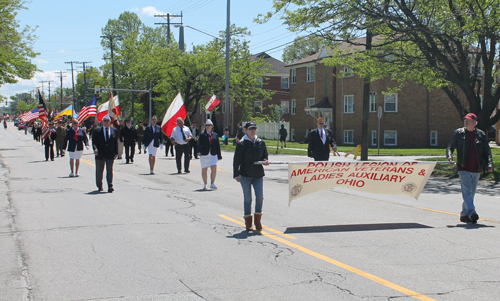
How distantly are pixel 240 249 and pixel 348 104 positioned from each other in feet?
129

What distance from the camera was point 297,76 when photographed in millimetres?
51500

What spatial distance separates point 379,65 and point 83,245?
15.3 m

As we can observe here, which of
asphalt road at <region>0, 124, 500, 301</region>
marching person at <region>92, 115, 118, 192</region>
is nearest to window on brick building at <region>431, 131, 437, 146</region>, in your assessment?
asphalt road at <region>0, 124, 500, 301</region>

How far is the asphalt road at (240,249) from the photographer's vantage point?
17.5 ft

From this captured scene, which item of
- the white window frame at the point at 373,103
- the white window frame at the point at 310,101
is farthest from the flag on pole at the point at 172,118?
the white window frame at the point at 310,101

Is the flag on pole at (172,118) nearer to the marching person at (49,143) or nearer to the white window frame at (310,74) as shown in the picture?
the marching person at (49,143)

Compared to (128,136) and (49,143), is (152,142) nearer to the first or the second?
(128,136)

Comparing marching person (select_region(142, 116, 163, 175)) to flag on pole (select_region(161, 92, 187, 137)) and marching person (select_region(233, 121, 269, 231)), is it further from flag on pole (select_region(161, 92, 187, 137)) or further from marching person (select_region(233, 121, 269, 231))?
marching person (select_region(233, 121, 269, 231))

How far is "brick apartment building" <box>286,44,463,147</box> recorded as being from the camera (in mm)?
41938

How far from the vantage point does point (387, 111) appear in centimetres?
4216

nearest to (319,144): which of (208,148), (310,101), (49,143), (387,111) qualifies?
(208,148)

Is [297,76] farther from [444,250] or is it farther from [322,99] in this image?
Answer: [444,250]

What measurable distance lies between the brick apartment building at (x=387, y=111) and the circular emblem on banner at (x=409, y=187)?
30148mm

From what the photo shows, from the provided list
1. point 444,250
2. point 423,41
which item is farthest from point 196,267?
point 423,41
